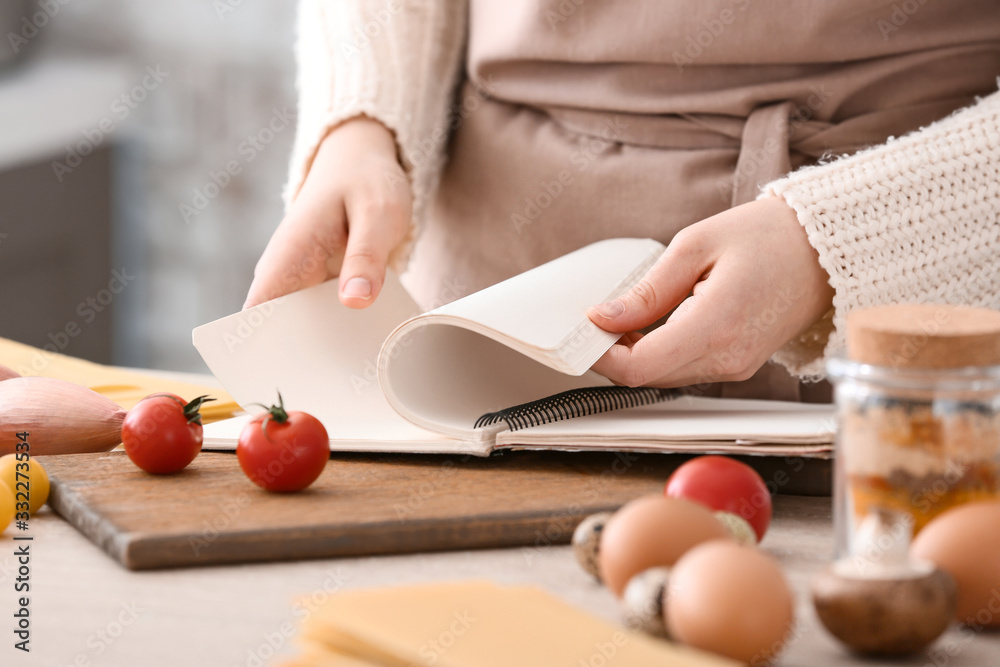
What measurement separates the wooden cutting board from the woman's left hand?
85mm

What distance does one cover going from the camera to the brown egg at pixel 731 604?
431mm

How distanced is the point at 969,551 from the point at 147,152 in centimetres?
370

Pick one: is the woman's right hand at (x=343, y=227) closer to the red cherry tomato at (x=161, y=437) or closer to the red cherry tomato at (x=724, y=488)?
the red cherry tomato at (x=161, y=437)

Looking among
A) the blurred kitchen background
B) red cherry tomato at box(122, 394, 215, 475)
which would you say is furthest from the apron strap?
the blurred kitchen background

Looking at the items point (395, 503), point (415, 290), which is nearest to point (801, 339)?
point (395, 503)

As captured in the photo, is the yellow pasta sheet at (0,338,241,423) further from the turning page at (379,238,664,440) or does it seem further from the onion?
the turning page at (379,238,664,440)

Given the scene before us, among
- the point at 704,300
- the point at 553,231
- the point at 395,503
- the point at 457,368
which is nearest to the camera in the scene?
the point at 395,503

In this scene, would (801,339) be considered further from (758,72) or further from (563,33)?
(563,33)

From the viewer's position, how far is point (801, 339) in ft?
3.22

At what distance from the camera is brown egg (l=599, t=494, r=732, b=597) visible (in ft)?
1.60

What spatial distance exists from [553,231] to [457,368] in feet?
1.02

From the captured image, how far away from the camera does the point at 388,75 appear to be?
47.6 inches

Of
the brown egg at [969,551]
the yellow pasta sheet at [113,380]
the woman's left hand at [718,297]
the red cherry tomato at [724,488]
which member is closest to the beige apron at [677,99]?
the woman's left hand at [718,297]

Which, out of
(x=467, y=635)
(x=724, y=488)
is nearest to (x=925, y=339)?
(x=724, y=488)
